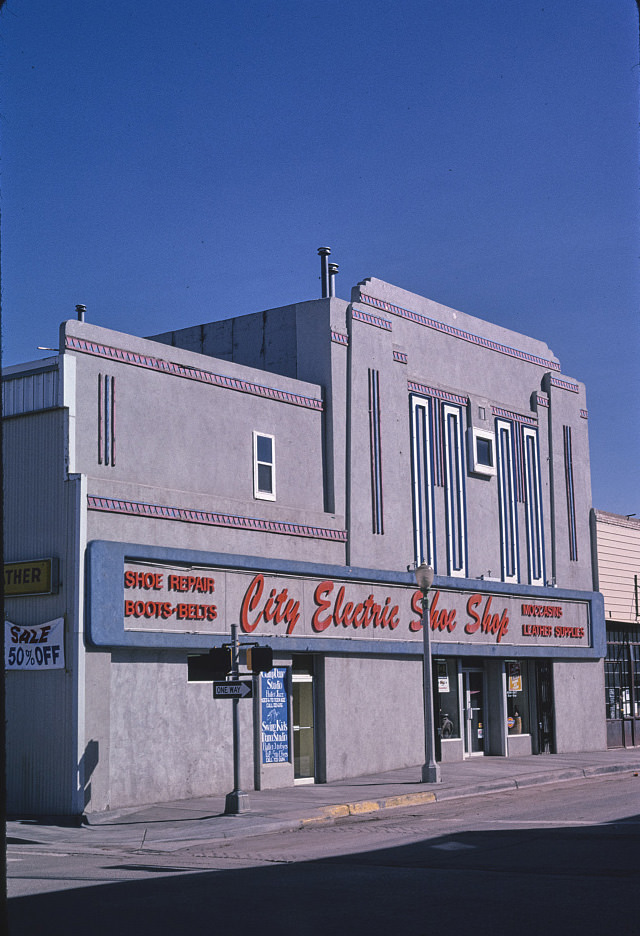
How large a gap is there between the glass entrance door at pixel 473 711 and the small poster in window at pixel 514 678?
1.05 metres

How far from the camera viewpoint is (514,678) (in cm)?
3212

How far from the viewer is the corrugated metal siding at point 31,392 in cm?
2058

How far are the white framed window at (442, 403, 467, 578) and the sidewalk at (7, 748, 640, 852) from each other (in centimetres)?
515

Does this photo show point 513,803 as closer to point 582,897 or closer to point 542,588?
point 582,897

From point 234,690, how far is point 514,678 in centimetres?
1478

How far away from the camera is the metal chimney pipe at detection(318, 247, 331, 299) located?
28062 mm

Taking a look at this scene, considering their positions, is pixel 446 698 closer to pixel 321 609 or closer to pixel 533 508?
pixel 321 609

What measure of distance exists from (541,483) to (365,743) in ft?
36.3

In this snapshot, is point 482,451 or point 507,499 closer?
point 482,451

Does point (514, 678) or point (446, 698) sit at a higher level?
point (514, 678)

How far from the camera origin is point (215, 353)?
2850 centimetres

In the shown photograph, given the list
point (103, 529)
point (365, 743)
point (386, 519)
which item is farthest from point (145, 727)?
point (386, 519)

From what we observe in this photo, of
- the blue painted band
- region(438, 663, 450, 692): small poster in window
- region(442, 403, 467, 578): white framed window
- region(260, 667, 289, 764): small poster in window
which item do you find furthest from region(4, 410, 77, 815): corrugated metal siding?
region(442, 403, 467, 578): white framed window

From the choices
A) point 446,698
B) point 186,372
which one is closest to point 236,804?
point 186,372
